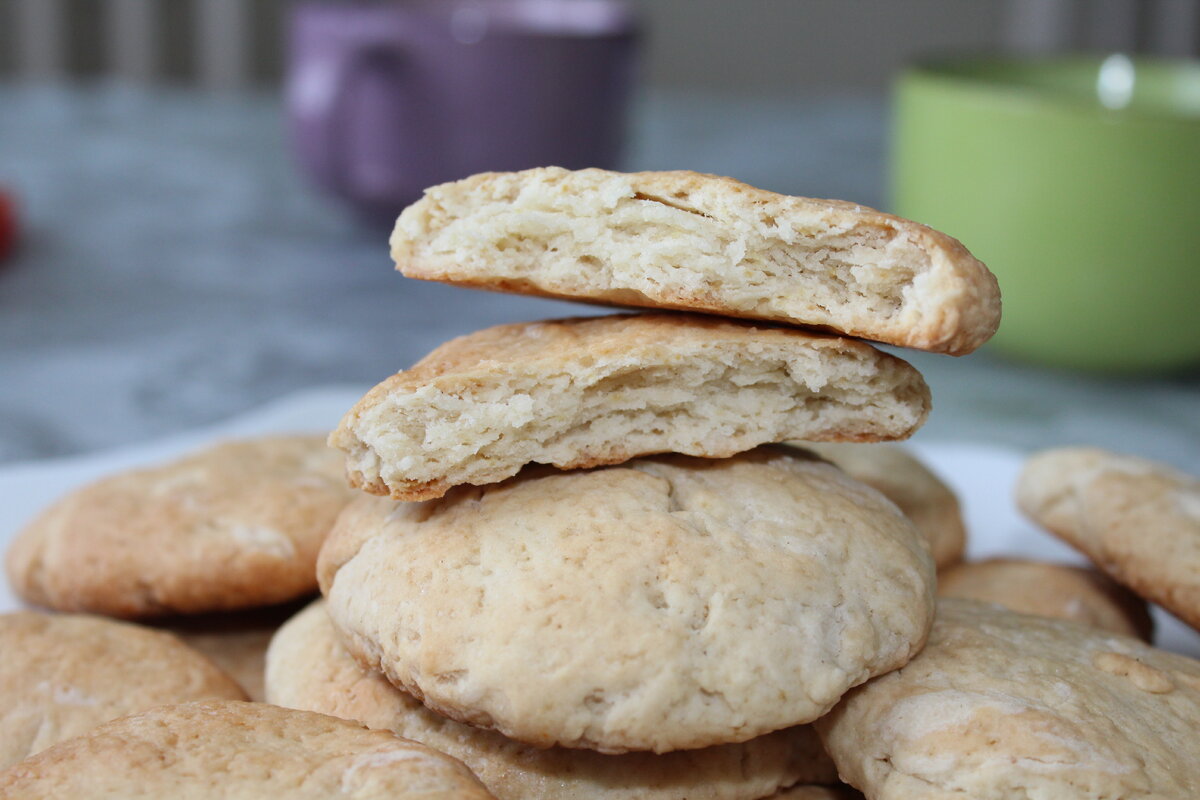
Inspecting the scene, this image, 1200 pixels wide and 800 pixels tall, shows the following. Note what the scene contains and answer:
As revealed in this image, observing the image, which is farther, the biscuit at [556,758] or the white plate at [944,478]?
the white plate at [944,478]

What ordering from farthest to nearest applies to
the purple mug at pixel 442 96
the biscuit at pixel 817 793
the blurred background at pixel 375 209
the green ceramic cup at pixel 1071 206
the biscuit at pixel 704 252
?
the purple mug at pixel 442 96
the blurred background at pixel 375 209
the green ceramic cup at pixel 1071 206
the biscuit at pixel 817 793
the biscuit at pixel 704 252

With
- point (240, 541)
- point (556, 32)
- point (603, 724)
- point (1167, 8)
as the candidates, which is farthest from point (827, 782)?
point (1167, 8)

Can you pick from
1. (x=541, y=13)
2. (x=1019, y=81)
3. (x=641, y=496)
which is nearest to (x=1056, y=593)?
(x=641, y=496)

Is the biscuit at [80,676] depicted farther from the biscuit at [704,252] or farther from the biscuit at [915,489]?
the biscuit at [915,489]

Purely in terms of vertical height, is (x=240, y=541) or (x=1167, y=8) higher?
(x=1167, y=8)

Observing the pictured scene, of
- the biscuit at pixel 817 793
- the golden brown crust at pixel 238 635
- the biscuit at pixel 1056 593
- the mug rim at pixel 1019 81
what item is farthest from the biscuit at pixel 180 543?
the mug rim at pixel 1019 81

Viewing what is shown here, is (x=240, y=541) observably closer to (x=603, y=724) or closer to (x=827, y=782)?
(x=603, y=724)

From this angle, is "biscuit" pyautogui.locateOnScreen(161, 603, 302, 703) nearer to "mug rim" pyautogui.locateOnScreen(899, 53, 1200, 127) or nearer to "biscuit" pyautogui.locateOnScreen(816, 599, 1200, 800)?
"biscuit" pyautogui.locateOnScreen(816, 599, 1200, 800)
